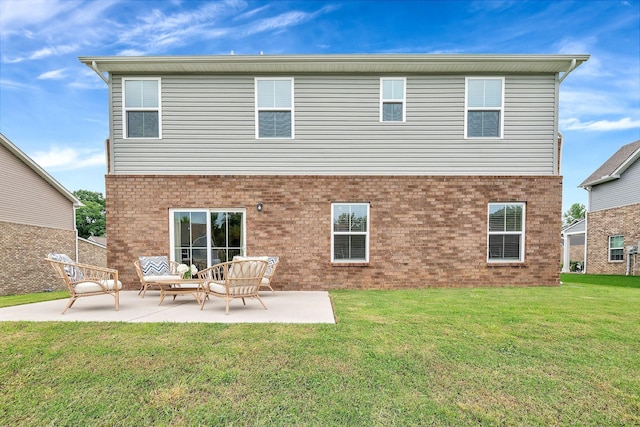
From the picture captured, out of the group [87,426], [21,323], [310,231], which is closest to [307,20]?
[310,231]

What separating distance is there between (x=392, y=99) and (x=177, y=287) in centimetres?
668

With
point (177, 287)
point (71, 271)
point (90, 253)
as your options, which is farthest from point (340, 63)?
point (90, 253)

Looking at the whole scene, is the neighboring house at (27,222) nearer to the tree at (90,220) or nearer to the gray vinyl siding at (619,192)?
the tree at (90,220)

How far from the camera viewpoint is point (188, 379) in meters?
2.78

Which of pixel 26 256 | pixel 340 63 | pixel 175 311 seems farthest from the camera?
pixel 26 256

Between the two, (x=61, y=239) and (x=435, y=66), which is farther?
(x=61, y=239)

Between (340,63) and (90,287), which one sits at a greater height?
(340,63)

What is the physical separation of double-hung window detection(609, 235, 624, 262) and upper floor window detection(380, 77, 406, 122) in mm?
15782

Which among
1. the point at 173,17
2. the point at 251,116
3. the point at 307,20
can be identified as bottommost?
the point at 251,116

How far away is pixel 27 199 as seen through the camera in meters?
14.1

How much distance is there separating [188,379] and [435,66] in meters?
8.15

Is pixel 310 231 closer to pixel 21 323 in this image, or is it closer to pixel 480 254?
pixel 480 254

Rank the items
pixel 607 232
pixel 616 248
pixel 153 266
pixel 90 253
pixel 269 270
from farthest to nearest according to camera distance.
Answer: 1. pixel 90 253
2. pixel 607 232
3. pixel 616 248
4. pixel 269 270
5. pixel 153 266

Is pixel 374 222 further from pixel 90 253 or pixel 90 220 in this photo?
pixel 90 220
